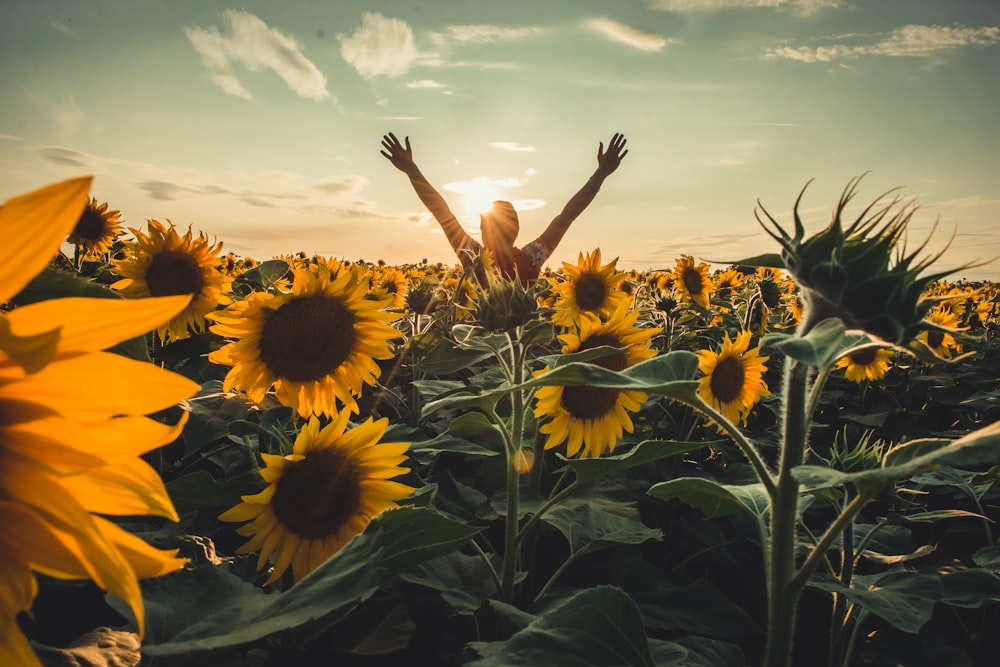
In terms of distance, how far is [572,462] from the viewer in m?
1.60

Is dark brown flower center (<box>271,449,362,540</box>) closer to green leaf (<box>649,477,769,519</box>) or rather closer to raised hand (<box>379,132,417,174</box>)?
green leaf (<box>649,477,769,519</box>)

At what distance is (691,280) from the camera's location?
23.3 ft

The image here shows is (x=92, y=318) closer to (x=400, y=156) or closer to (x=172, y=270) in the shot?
(x=172, y=270)

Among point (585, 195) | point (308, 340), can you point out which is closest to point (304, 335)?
point (308, 340)

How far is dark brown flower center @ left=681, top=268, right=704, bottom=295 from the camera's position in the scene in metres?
7.07

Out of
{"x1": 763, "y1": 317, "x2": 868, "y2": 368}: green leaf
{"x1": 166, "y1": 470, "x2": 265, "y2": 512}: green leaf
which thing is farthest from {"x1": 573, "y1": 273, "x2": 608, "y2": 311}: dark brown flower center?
{"x1": 763, "y1": 317, "x2": 868, "y2": 368}: green leaf

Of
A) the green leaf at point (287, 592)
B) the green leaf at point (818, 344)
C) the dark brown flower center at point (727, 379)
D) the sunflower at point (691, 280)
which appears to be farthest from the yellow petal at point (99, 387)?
the sunflower at point (691, 280)

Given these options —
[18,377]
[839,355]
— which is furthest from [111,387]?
[839,355]

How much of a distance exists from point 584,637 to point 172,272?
2814mm

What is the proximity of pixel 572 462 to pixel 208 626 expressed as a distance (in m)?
0.97

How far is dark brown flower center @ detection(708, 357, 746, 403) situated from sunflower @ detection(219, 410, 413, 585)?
2215mm

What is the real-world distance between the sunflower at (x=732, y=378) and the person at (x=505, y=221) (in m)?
4.30

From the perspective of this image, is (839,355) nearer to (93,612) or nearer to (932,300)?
(932,300)

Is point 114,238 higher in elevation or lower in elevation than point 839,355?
higher
